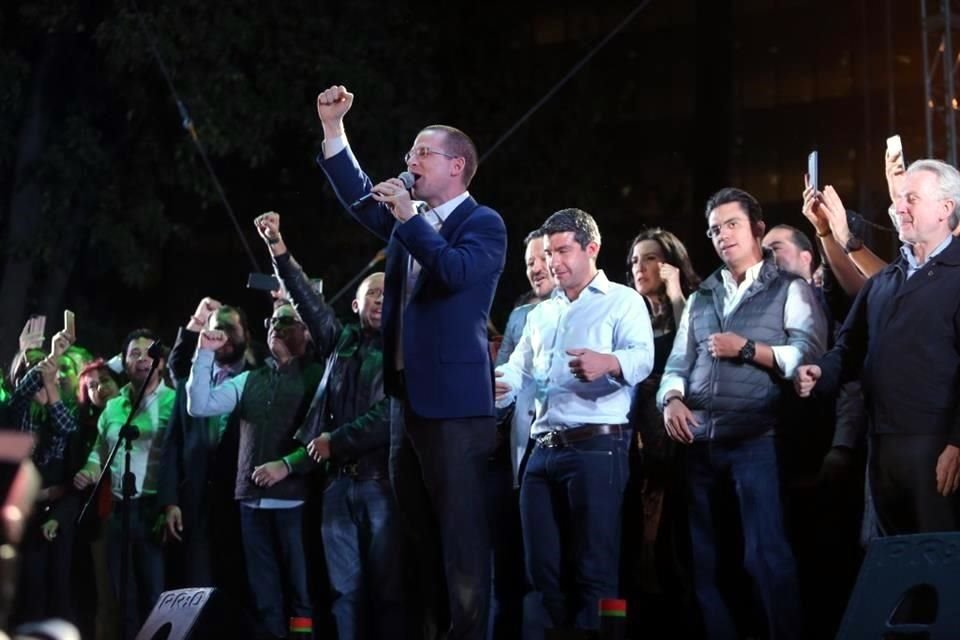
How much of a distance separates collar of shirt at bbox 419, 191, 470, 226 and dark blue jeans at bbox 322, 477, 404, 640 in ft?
7.29

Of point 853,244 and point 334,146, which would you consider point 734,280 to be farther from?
point 334,146

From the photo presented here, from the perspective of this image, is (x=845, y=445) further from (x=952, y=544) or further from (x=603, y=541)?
(x=952, y=544)

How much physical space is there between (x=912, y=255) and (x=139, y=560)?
4594 mm

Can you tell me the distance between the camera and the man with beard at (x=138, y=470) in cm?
807

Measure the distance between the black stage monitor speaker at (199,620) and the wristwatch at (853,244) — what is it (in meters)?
2.87

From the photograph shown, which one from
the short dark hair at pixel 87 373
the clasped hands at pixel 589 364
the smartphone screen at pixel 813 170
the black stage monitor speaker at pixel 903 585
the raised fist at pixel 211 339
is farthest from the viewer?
the short dark hair at pixel 87 373

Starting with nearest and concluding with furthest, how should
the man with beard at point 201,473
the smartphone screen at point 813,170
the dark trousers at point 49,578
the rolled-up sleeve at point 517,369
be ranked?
the smartphone screen at point 813,170 < the rolled-up sleeve at point 517,369 < the man with beard at point 201,473 < the dark trousers at point 49,578

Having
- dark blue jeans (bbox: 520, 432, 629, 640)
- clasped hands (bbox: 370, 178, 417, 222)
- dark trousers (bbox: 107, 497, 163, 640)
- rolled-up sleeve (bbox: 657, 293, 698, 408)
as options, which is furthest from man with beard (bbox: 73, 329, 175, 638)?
clasped hands (bbox: 370, 178, 417, 222)

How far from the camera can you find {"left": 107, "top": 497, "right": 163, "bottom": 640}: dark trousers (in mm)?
8016

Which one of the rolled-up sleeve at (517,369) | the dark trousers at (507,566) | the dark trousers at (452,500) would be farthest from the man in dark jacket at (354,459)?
the dark trousers at (452,500)

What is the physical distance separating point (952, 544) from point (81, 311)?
13622 millimetres

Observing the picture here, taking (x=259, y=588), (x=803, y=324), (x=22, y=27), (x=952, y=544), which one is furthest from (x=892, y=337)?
(x=22, y=27)

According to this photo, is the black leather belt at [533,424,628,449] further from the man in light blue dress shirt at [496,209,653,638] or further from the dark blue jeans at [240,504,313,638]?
the dark blue jeans at [240,504,313,638]

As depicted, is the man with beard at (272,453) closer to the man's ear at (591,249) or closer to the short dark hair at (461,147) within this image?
the man's ear at (591,249)
